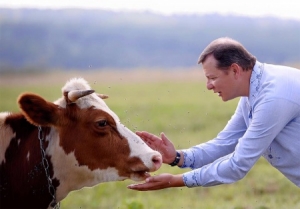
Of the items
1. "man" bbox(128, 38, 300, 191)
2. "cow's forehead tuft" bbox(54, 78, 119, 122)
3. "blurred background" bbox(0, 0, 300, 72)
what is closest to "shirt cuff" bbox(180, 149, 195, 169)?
"man" bbox(128, 38, 300, 191)

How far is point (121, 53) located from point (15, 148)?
313 feet

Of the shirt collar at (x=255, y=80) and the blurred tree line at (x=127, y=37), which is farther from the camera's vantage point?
the blurred tree line at (x=127, y=37)

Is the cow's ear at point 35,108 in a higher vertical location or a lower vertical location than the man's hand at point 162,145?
higher

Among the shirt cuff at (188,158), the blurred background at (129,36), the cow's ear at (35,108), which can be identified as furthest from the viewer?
the blurred background at (129,36)

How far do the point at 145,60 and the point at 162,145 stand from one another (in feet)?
303

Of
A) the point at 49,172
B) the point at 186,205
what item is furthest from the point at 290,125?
the point at 186,205

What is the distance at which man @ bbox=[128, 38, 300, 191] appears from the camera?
582cm

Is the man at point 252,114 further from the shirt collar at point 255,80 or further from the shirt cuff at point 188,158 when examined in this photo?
the shirt cuff at point 188,158

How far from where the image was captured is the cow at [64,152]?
559cm

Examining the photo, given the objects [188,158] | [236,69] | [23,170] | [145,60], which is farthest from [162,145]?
[145,60]

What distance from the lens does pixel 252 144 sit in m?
5.86

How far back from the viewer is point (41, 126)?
5.67m

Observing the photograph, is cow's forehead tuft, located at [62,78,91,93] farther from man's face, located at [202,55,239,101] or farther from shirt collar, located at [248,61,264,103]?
shirt collar, located at [248,61,264,103]

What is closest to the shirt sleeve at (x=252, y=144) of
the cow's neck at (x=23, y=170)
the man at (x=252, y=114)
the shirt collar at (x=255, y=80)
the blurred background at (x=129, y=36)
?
the man at (x=252, y=114)
